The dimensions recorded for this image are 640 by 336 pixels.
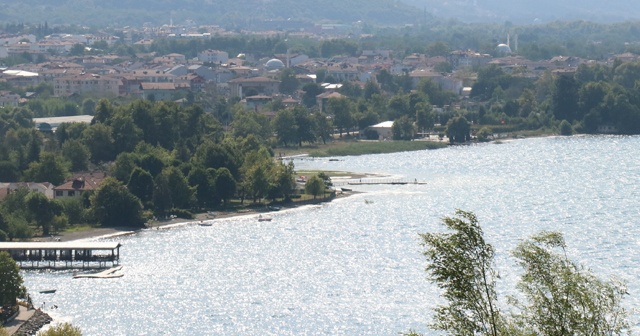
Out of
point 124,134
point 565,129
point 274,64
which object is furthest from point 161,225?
point 274,64

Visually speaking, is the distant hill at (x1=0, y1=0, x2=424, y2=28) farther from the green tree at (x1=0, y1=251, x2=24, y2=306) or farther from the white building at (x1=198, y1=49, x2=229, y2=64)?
the green tree at (x1=0, y1=251, x2=24, y2=306)

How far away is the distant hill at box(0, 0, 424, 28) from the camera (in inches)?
6048

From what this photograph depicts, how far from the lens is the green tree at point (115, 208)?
34.9 metres

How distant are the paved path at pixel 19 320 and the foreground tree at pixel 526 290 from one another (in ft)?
38.9

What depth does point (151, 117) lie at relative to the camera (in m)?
45.7

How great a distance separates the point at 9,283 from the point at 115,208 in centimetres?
1062

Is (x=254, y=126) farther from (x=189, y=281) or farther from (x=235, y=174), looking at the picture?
(x=189, y=281)

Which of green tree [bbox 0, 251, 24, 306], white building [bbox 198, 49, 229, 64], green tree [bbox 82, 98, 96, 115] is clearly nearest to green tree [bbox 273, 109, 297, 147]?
green tree [bbox 82, 98, 96, 115]

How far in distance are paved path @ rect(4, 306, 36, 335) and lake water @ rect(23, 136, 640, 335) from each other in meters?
0.54

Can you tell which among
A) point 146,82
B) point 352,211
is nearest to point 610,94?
point 146,82

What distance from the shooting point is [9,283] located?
24.3 m

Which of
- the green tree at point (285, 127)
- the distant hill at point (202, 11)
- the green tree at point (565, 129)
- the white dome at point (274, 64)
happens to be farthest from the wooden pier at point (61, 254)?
the distant hill at point (202, 11)

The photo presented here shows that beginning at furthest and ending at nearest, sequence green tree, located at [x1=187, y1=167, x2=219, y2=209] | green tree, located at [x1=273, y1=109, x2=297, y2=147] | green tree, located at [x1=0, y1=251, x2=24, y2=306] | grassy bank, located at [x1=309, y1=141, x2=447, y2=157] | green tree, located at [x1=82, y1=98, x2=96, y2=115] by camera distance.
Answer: green tree, located at [x1=82, y1=98, x2=96, y2=115], green tree, located at [x1=273, y1=109, x2=297, y2=147], grassy bank, located at [x1=309, y1=141, x2=447, y2=157], green tree, located at [x1=187, y1=167, x2=219, y2=209], green tree, located at [x1=0, y1=251, x2=24, y2=306]

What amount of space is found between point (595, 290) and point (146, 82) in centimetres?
6070
